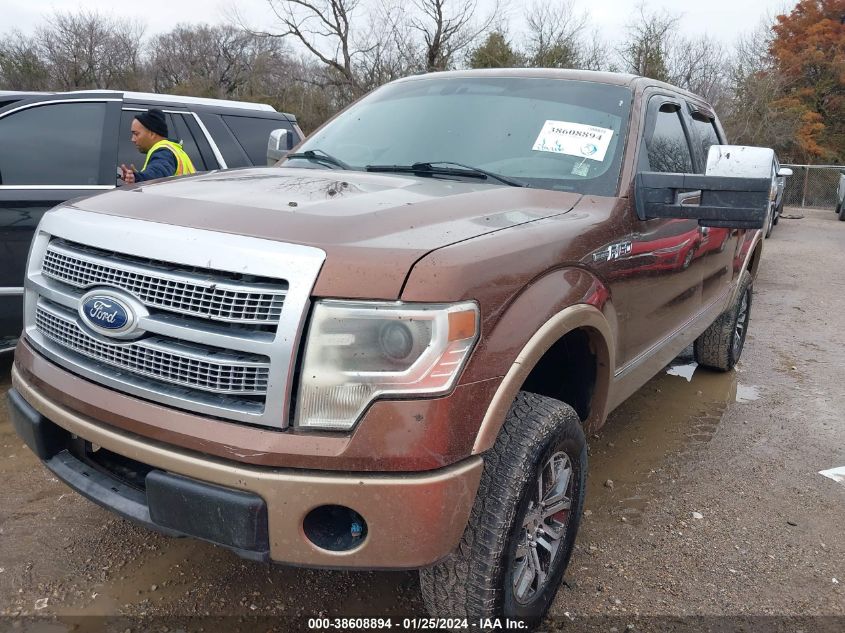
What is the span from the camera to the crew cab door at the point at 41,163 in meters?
4.12

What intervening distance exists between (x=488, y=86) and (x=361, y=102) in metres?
0.79

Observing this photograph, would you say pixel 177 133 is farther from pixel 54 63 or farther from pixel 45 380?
pixel 54 63

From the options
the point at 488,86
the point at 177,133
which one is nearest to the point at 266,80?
the point at 177,133

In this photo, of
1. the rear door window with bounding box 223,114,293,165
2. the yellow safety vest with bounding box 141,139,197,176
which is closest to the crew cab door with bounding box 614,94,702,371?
the yellow safety vest with bounding box 141,139,197,176

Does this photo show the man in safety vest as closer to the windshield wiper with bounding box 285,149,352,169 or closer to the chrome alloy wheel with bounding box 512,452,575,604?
the windshield wiper with bounding box 285,149,352,169

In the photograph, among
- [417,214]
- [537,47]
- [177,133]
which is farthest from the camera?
[537,47]

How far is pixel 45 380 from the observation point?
2.10 metres

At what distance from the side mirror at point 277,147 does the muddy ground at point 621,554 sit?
195 centimetres

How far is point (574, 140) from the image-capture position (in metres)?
2.89

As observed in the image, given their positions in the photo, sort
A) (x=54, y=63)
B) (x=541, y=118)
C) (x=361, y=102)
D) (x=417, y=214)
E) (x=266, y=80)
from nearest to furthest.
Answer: (x=417, y=214) → (x=541, y=118) → (x=361, y=102) → (x=266, y=80) → (x=54, y=63)

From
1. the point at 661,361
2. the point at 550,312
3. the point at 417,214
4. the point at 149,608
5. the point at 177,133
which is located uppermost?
the point at 177,133

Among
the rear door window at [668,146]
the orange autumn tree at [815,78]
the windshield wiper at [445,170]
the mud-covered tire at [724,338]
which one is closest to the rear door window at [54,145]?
the windshield wiper at [445,170]

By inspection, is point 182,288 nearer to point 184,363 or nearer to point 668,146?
point 184,363

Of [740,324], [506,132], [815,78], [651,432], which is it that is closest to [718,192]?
[506,132]
